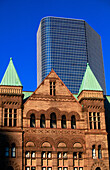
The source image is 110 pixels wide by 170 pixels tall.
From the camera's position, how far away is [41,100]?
48875 millimetres

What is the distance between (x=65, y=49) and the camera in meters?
178

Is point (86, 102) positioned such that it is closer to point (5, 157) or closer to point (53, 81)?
point (53, 81)

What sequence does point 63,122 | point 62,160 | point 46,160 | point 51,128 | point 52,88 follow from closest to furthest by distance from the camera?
point 46,160 < point 62,160 < point 51,128 < point 63,122 < point 52,88

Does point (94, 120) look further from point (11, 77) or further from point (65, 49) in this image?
point (65, 49)

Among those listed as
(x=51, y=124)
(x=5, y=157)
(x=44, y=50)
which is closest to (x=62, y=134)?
(x=51, y=124)

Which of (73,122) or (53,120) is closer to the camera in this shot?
(53,120)

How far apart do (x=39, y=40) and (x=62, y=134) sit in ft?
477

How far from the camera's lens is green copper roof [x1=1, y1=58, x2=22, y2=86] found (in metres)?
48.7

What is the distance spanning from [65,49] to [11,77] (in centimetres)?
13067

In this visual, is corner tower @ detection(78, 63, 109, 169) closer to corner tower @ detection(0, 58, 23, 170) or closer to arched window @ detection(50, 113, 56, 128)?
arched window @ detection(50, 113, 56, 128)

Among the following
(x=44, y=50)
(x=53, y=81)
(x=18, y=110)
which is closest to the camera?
(x=18, y=110)

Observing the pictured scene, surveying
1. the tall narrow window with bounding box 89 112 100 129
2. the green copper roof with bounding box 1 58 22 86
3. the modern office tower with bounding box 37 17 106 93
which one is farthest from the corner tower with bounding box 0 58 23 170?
the modern office tower with bounding box 37 17 106 93

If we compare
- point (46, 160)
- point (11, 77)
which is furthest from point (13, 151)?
point (11, 77)

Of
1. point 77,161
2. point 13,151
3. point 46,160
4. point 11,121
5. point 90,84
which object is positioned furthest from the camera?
point 90,84
